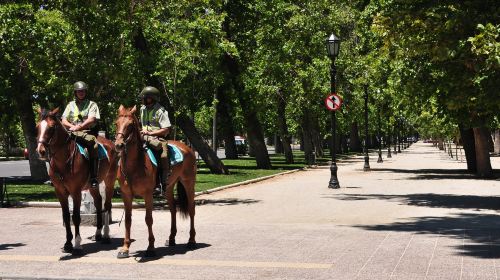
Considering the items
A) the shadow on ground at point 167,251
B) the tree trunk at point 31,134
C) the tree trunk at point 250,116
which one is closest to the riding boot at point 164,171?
the shadow on ground at point 167,251

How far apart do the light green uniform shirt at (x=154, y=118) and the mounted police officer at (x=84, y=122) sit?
3.16ft

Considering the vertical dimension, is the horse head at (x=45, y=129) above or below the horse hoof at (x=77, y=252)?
above

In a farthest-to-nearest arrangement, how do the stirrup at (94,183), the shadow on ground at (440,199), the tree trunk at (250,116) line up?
the tree trunk at (250,116) < the shadow on ground at (440,199) < the stirrup at (94,183)

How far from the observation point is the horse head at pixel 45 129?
1098cm

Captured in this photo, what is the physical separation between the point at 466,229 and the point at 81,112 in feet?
25.4

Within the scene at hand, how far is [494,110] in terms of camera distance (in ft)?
63.7

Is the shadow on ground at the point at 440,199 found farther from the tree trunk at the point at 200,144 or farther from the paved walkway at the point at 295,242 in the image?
the tree trunk at the point at 200,144

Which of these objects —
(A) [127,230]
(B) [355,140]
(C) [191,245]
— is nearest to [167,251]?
(C) [191,245]

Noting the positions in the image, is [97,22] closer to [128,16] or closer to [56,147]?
[128,16]

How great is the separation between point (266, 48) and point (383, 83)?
7217 millimetres

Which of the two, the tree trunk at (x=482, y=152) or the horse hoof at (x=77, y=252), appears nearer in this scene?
the horse hoof at (x=77, y=252)

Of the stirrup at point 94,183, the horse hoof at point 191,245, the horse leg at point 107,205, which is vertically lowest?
the horse hoof at point 191,245

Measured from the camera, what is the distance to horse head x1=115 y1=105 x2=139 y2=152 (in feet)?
34.7

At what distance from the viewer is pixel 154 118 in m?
11.7
